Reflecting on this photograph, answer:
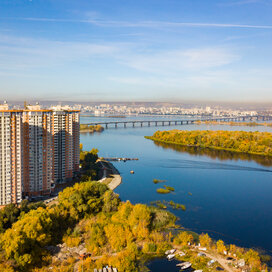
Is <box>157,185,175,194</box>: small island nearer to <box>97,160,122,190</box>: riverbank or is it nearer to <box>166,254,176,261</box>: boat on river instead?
<box>97,160,122,190</box>: riverbank

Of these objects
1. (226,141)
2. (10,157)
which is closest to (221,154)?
(226,141)

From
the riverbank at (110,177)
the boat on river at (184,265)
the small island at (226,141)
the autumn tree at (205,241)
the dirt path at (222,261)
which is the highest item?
the small island at (226,141)

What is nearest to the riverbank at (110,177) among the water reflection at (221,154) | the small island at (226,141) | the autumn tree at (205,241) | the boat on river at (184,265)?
the autumn tree at (205,241)

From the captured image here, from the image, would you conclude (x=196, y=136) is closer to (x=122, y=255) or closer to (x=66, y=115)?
(x=66, y=115)

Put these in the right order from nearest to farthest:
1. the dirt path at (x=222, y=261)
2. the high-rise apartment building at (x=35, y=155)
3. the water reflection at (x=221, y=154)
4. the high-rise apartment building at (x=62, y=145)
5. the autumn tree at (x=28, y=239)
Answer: the autumn tree at (x=28, y=239)
the dirt path at (x=222, y=261)
the high-rise apartment building at (x=35, y=155)
the high-rise apartment building at (x=62, y=145)
the water reflection at (x=221, y=154)

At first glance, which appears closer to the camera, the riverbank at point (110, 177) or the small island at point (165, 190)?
the small island at point (165, 190)

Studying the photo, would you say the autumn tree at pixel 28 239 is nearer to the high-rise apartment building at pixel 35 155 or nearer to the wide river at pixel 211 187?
the high-rise apartment building at pixel 35 155
